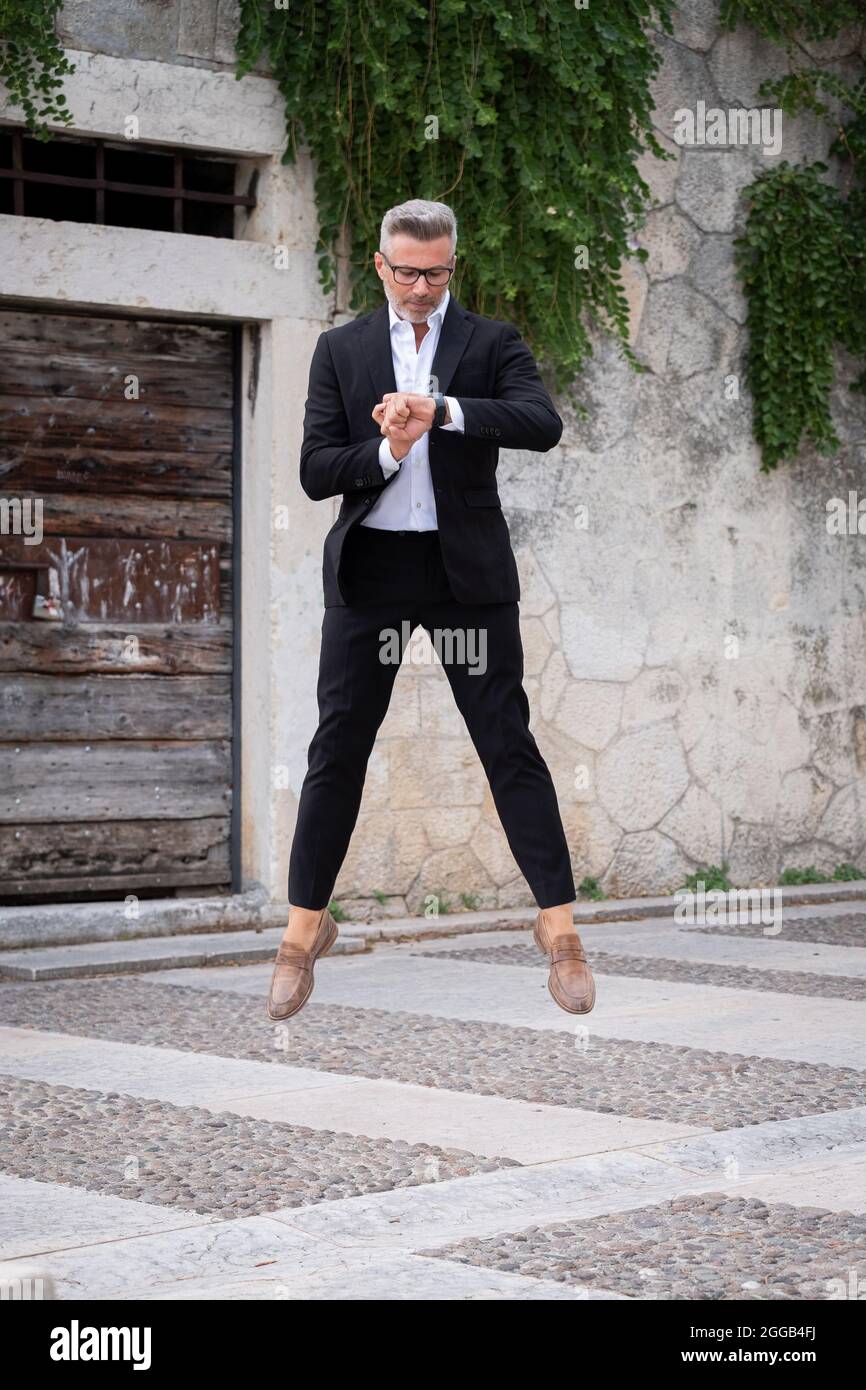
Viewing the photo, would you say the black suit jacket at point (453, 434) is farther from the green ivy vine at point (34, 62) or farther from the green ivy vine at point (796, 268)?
the green ivy vine at point (796, 268)

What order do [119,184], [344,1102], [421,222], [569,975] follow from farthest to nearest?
[119,184] < [344,1102] < [569,975] < [421,222]

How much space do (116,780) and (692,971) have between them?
2.38 meters

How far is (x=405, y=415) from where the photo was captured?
12.6 ft

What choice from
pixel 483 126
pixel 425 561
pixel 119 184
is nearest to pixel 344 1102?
pixel 425 561

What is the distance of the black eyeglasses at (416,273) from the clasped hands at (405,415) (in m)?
0.29

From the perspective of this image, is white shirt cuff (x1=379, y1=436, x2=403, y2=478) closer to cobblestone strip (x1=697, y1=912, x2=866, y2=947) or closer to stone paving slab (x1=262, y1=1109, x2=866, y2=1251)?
stone paving slab (x1=262, y1=1109, x2=866, y2=1251)

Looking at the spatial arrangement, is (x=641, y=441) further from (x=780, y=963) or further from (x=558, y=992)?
(x=558, y=992)

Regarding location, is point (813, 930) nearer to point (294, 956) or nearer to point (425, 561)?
point (294, 956)

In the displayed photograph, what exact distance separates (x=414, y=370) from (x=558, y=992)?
141 centimetres

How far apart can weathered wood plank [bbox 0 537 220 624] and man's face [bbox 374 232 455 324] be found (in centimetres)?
344

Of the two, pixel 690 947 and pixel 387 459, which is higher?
pixel 387 459

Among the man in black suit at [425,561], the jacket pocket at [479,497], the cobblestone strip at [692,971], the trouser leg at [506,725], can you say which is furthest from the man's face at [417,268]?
the cobblestone strip at [692,971]

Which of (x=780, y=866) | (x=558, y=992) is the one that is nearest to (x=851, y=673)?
(x=780, y=866)

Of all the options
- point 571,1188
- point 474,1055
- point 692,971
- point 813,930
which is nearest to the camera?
point 571,1188
